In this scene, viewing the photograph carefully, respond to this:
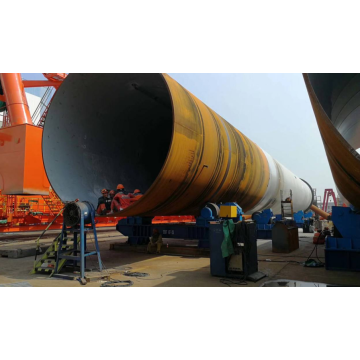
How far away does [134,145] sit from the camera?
30.8 feet

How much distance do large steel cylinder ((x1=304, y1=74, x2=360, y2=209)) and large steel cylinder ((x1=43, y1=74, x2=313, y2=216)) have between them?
257 centimetres

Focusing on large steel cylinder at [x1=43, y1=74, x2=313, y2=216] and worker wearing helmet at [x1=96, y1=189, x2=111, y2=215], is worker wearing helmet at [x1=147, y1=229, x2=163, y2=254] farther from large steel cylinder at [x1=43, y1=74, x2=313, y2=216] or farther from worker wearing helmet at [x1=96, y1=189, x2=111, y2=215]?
worker wearing helmet at [x1=96, y1=189, x2=111, y2=215]

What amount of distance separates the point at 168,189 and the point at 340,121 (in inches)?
278

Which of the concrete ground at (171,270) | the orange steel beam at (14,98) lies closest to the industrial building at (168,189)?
the concrete ground at (171,270)

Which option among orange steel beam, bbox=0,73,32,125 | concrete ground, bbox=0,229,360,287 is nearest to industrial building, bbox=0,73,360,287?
concrete ground, bbox=0,229,360,287

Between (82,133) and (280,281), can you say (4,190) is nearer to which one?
(82,133)

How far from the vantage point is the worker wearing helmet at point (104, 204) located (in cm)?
736

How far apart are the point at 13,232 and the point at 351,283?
1481 centimetres

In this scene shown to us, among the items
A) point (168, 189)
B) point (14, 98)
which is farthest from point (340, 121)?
point (14, 98)

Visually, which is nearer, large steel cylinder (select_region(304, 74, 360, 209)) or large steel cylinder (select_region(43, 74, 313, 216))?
large steel cylinder (select_region(304, 74, 360, 209))

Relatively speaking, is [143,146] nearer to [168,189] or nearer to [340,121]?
[168,189]

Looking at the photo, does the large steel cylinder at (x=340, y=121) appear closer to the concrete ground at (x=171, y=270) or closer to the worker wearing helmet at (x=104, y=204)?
the concrete ground at (x=171, y=270)

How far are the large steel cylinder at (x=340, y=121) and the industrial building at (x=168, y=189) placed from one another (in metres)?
0.03

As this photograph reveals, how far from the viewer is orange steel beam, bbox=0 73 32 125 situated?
15.1 meters
